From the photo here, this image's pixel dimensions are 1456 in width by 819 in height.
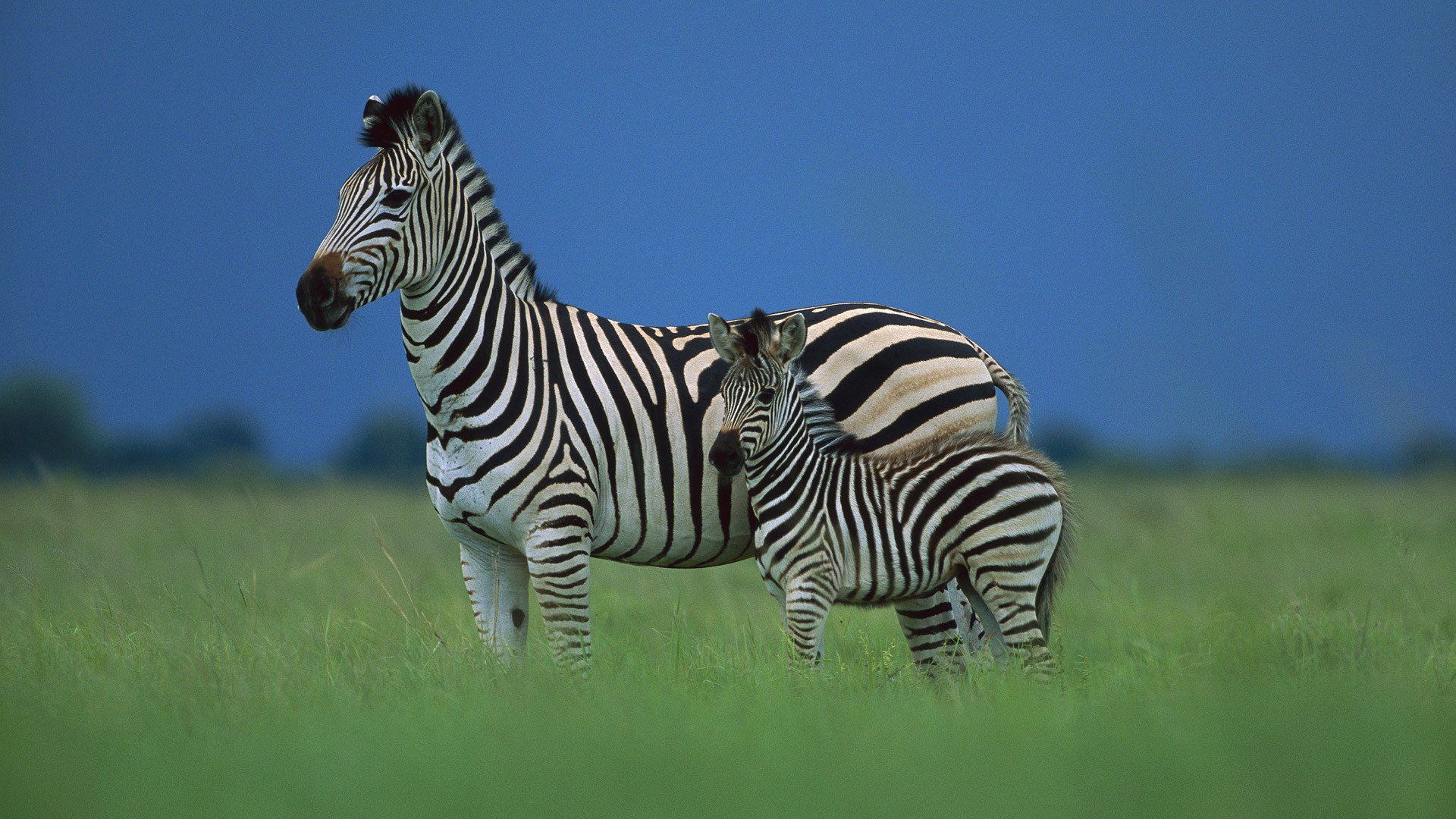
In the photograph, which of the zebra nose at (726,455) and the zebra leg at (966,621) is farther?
the zebra leg at (966,621)

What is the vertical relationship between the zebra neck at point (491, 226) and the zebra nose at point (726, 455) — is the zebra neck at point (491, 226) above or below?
above

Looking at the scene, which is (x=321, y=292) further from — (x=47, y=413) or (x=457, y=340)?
(x=47, y=413)

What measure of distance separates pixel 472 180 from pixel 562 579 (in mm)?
2428

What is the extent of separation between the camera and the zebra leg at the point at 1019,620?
18.1 ft

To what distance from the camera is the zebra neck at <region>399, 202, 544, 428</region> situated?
6.09 m

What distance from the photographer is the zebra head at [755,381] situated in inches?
219

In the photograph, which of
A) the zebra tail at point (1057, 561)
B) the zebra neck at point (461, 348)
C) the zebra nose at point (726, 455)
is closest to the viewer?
Result: the zebra nose at point (726, 455)

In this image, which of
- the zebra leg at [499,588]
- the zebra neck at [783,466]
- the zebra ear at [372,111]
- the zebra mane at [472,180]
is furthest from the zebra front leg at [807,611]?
the zebra ear at [372,111]

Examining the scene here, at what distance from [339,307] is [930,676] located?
3.77 metres

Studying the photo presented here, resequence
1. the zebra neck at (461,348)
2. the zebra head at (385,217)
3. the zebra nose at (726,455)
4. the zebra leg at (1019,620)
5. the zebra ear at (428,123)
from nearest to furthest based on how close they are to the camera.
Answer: the zebra nose at (726,455), the zebra leg at (1019,620), the zebra head at (385,217), the zebra ear at (428,123), the zebra neck at (461,348)

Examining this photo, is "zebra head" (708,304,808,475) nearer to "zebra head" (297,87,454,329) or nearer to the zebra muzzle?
"zebra head" (297,87,454,329)

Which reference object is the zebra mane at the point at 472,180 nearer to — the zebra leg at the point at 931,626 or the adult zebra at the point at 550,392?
the adult zebra at the point at 550,392

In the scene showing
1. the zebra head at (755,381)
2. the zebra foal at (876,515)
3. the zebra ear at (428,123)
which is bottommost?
the zebra foal at (876,515)

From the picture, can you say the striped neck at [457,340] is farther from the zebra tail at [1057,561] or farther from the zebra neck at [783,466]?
the zebra tail at [1057,561]
